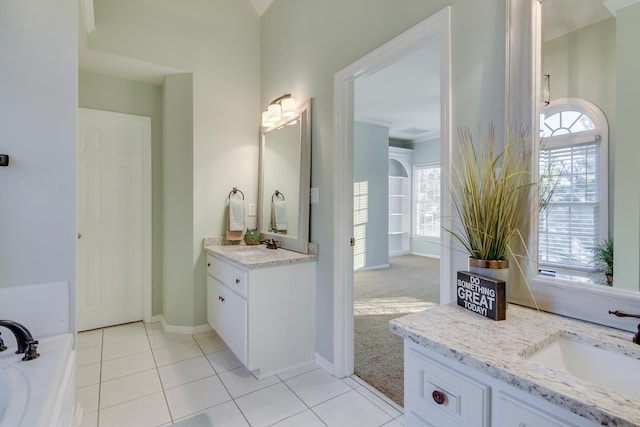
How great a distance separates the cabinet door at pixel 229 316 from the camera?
217cm

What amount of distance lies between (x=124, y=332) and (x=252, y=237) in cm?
152

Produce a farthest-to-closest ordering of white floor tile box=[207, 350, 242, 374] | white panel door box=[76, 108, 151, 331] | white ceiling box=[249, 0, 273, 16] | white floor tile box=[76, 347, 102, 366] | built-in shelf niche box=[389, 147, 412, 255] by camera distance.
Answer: built-in shelf niche box=[389, 147, 412, 255] < white ceiling box=[249, 0, 273, 16] < white panel door box=[76, 108, 151, 331] < white floor tile box=[76, 347, 102, 366] < white floor tile box=[207, 350, 242, 374]

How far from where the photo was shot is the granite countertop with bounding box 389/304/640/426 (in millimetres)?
613

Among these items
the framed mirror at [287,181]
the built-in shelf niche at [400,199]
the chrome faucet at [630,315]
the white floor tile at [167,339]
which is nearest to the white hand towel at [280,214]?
the framed mirror at [287,181]

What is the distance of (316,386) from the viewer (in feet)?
6.81

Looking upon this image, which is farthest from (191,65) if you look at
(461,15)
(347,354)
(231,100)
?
(347,354)

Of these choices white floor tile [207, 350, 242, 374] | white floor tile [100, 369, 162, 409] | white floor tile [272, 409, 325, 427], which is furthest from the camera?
white floor tile [207, 350, 242, 374]

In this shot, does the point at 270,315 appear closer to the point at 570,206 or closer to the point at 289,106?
the point at 289,106

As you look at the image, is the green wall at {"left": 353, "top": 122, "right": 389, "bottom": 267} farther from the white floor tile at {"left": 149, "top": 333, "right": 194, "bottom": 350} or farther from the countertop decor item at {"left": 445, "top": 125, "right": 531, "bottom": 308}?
the countertop decor item at {"left": 445, "top": 125, "right": 531, "bottom": 308}

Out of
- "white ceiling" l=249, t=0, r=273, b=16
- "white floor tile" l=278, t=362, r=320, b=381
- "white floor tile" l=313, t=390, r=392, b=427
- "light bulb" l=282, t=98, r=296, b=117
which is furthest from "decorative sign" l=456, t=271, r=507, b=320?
"white ceiling" l=249, t=0, r=273, b=16

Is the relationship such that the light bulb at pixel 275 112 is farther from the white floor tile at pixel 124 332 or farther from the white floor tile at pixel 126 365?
the white floor tile at pixel 124 332

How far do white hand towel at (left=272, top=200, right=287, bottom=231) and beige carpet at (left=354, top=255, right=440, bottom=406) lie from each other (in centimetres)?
121

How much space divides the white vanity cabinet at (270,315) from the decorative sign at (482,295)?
1.32 metres

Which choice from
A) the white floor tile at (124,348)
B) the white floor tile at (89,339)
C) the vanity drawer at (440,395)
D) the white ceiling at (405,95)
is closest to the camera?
the vanity drawer at (440,395)
